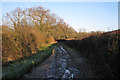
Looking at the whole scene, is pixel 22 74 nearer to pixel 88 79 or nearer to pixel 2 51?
pixel 2 51

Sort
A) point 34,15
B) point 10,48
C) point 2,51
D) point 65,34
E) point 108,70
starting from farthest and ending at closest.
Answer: point 65,34
point 34,15
point 10,48
point 2,51
point 108,70

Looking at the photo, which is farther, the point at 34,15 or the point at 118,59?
the point at 34,15

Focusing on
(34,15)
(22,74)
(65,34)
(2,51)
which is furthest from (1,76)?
(65,34)

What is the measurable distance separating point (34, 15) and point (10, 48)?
21.1 m

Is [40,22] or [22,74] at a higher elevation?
[40,22]

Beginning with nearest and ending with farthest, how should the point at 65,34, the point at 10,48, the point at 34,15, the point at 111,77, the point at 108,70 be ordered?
1. the point at 111,77
2. the point at 108,70
3. the point at 10,48
4. the point at 34,15
5. the point at 65,34

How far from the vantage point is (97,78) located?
4973mm

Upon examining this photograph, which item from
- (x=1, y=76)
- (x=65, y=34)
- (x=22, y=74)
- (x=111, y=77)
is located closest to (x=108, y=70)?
(x=111, y=77)

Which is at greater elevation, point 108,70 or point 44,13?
point 44,13

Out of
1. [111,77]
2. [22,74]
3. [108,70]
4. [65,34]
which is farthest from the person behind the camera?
[65,34]

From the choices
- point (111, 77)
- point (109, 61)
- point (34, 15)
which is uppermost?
point (34, 15)

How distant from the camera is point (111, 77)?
440cm

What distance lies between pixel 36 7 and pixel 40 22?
3795 millimetres

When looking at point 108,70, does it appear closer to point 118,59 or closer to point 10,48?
point 118,59
